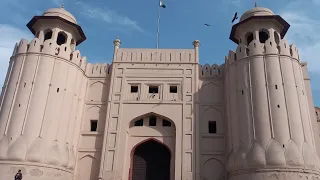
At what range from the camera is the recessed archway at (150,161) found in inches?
804

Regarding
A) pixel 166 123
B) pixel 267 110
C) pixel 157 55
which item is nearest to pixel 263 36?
pixel 267 110

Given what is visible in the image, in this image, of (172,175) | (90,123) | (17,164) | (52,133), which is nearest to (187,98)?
(172,175)

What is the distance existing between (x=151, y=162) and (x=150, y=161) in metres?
0.10

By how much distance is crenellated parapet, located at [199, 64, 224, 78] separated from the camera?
22714 mm

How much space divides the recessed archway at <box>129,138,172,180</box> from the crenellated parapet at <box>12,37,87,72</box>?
23.0 feet

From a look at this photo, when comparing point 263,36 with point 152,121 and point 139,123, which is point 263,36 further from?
point 139,123

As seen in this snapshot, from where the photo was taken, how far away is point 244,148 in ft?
58.9

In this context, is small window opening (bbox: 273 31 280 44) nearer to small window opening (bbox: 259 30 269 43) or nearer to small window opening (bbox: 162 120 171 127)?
small window opening (bbox: 259 30 269 43)

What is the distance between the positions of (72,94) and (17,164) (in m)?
5.40

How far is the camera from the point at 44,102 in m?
19.6

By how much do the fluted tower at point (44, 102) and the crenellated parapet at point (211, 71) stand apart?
26.7ft

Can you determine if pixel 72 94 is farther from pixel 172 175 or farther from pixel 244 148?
pixel 244 148

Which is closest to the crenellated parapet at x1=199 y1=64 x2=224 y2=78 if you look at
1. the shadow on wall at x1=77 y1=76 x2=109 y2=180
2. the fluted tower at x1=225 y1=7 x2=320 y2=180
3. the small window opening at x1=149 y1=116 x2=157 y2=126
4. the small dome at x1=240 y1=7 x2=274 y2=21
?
the fluted tower at x1=225 y1=7 x2=320 y2=180

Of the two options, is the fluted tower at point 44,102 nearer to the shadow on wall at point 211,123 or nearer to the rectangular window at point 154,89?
the rectangular window at point 154,89
